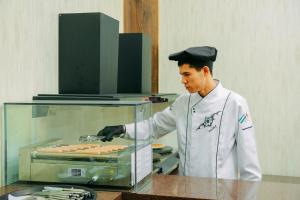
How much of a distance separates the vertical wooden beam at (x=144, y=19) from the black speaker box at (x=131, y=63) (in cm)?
58

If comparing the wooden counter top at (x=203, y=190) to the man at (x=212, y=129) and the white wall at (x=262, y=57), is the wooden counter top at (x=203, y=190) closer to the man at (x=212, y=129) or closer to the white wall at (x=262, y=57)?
the man at (x=212, y=129)

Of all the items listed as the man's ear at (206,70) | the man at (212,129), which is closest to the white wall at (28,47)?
the man at (212,129)

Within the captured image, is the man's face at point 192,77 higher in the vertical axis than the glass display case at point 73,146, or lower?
higher

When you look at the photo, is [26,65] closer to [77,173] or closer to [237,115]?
[77,173]

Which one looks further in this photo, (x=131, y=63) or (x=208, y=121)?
(x=131, y=63)

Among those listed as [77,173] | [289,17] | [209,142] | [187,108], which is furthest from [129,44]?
[289,17]

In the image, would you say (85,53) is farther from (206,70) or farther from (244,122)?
(244,122)

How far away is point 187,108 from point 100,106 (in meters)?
0.78

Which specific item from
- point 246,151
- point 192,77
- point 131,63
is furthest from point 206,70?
point 131,63

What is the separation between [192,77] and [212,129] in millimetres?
283

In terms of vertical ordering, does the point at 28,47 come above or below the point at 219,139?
above

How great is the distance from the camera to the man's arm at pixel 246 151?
1942 millimetres

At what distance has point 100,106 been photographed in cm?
146

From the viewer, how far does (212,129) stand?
6.64ft
